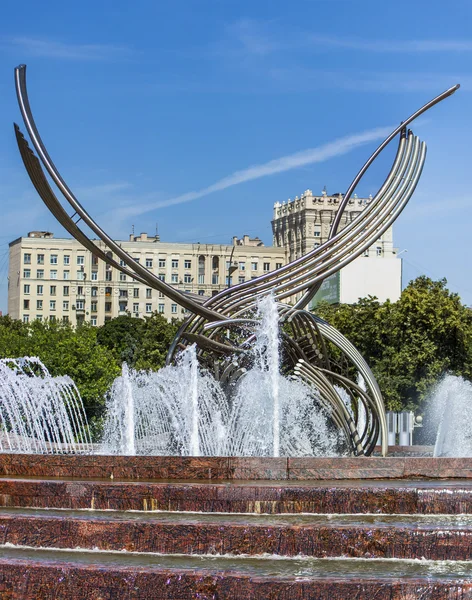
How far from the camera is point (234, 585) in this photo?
8.28 metres

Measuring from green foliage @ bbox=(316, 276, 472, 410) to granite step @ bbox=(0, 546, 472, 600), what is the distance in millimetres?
34922

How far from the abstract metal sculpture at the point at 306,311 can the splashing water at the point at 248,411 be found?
0.77ft

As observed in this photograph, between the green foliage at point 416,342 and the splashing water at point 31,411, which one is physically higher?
the green foliage at point 416,342

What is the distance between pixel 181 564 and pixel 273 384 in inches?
338

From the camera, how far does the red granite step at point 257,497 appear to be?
11.1 m

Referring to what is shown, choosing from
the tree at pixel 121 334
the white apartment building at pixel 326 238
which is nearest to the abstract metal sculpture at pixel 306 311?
the tree at pixel 121 334

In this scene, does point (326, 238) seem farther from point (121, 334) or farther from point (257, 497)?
point (257, 497)

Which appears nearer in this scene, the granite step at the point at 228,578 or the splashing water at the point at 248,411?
the granite step at the point at 228,578

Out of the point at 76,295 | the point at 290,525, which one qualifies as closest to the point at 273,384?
the point at 290,525

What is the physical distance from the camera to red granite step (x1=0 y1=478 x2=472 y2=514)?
11.1 m

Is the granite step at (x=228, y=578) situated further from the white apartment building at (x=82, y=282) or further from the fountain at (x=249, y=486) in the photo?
the white apartment building at (x=82, y=282)

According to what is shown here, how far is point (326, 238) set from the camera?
352 feet

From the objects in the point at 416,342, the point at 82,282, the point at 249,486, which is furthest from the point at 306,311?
the point at 82,282

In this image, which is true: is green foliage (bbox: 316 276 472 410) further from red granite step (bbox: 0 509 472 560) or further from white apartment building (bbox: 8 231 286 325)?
white apartment building (bbox: 8 231 286 325)
